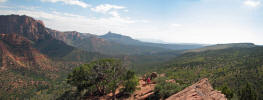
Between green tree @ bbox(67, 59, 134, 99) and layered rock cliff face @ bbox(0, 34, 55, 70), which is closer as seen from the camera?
green tree @ bbox(67, 59, 134, 99)

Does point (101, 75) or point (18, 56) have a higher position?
point (101, 75)

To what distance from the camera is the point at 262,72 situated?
3120 inches

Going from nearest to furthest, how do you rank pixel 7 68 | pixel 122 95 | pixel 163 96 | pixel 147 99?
pixel 163 96 → pixel 147 99 → pixel 122 95 → pixel 7 68

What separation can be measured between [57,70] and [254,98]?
571 ft

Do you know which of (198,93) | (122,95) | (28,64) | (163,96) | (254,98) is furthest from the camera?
(28,64)

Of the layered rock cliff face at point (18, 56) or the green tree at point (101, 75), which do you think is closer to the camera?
the green tree at point (101, 75)

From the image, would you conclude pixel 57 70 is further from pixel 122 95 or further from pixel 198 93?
pixel 198 93

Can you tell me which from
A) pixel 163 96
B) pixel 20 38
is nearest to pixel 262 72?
pixel 163 96

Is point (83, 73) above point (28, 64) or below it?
above

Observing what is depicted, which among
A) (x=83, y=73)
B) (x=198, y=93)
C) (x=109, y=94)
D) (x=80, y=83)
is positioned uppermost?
(x=198, y=93)

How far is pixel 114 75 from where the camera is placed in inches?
1670

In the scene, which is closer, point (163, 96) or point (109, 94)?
point (163, 96)

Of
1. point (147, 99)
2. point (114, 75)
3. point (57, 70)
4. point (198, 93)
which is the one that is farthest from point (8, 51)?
point (198, 93)

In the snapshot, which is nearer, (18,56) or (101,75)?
(101,75)
